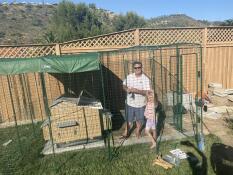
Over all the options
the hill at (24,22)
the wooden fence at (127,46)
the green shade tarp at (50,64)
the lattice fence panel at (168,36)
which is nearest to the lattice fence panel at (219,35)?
the wooden fence at (127,46)

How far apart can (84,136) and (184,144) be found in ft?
9.24

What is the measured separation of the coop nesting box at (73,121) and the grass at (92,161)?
0.54 metres

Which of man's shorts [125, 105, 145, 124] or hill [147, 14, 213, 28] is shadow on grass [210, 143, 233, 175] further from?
hill [147, 14, 213, 28]

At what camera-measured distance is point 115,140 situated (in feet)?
27.6

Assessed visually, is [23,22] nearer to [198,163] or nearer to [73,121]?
[73,121]

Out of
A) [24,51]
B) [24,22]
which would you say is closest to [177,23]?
[24,22]

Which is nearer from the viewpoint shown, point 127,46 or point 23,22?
point 127,46

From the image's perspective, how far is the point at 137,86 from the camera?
778 centimetres

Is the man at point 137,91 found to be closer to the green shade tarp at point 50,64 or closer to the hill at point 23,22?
the green shade tarp at point 50,64

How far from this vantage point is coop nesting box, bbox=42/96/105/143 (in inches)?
312

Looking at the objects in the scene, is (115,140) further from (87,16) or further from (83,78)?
(87,16)

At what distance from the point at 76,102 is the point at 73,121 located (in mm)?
541

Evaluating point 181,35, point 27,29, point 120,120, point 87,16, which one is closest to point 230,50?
point 181,35

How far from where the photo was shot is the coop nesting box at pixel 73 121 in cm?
793
